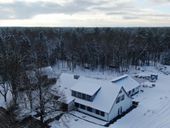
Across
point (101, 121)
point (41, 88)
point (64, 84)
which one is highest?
point (41, 88)

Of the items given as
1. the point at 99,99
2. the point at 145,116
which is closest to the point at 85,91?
the point at 99,99

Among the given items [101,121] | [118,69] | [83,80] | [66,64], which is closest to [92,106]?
[101,121]

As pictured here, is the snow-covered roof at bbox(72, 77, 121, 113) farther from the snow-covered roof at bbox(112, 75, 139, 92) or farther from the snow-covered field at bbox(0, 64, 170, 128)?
the snow-covered roof at bbox(112, 75, 139, 92)

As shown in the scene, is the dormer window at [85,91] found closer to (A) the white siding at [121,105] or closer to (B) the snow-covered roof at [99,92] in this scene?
(B) the snow-covered roof at [99,92]

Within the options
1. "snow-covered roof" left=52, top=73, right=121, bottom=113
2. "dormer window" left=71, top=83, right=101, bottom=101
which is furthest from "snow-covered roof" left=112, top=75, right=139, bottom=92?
"dormer window" left=71, top=83, right=101, bottom=101

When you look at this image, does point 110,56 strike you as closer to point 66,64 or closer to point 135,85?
point 66,64

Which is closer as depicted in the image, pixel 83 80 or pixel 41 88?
pixel 41 88

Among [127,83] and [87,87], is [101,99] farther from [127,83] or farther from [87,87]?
[127,83]
